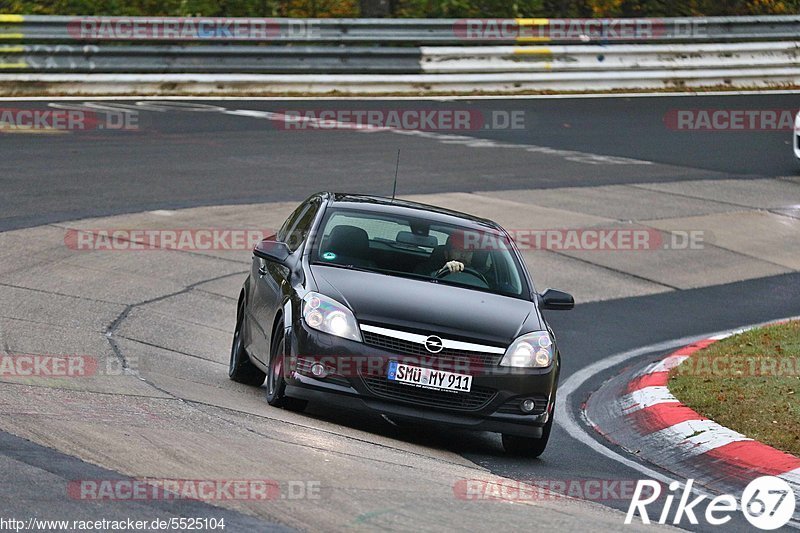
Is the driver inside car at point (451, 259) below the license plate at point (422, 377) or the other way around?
the other way around

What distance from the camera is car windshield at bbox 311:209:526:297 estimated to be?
30.5 ft

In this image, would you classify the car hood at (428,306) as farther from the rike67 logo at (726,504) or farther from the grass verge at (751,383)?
the grass verge at (751,383)

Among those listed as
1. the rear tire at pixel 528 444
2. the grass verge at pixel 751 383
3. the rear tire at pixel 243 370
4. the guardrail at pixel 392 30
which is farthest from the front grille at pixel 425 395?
the guardrail at pixel 392 30

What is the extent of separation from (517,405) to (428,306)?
0.82 metres

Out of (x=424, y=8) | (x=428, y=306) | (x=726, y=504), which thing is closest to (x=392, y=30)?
(x=424, y=8)

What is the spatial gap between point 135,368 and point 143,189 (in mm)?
7803

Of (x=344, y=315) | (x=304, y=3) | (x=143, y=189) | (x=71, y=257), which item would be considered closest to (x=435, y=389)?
(x=344, y=315)

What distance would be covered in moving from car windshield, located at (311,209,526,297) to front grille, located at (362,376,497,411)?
1100 millimetres

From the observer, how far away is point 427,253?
31.3 ft

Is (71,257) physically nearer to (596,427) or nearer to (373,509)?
(596,427)

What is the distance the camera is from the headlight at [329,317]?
8305 millimetres

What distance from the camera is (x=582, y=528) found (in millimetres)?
6363

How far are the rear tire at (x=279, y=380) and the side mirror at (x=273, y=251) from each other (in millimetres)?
596

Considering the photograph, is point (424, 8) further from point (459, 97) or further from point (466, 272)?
point (466, 272)
